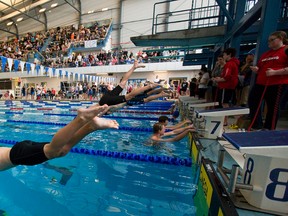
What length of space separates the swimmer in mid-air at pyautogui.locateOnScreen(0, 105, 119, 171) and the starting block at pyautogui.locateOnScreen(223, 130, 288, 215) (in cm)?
88

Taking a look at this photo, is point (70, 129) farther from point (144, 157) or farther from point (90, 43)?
point (90, 43)

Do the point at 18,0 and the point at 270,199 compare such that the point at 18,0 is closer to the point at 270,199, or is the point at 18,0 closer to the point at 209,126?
the point at 209,126

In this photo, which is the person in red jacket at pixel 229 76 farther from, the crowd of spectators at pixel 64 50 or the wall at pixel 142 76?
the crowd of spectators at pixel 64 50

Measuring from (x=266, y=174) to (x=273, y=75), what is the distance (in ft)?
5.91

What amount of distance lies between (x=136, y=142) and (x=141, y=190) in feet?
6.67

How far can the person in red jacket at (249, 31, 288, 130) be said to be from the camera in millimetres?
2486

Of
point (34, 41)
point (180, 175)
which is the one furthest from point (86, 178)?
point (34, 41)

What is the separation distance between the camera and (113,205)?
2078 mm

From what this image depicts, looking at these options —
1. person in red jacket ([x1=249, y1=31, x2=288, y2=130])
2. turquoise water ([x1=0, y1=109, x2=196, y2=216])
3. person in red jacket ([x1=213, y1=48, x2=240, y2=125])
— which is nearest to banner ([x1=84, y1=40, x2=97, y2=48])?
person in red jacket ([x1=213, y1=48, x2=240, y2=125])

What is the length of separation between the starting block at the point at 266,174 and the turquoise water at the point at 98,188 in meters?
0.89


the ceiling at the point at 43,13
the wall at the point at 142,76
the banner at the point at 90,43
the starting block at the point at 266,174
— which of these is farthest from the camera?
the ceiling at the point at 43,13

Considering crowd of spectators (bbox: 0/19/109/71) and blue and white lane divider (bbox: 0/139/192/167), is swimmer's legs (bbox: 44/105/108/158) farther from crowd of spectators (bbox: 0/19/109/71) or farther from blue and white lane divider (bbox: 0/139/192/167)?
crowd of spectators (bbox: 0/19/109/71)

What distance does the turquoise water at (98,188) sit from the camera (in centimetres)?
202

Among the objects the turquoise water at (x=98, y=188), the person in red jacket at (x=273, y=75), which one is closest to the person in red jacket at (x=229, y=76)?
the person in red jacket at (x=273, y=75)
